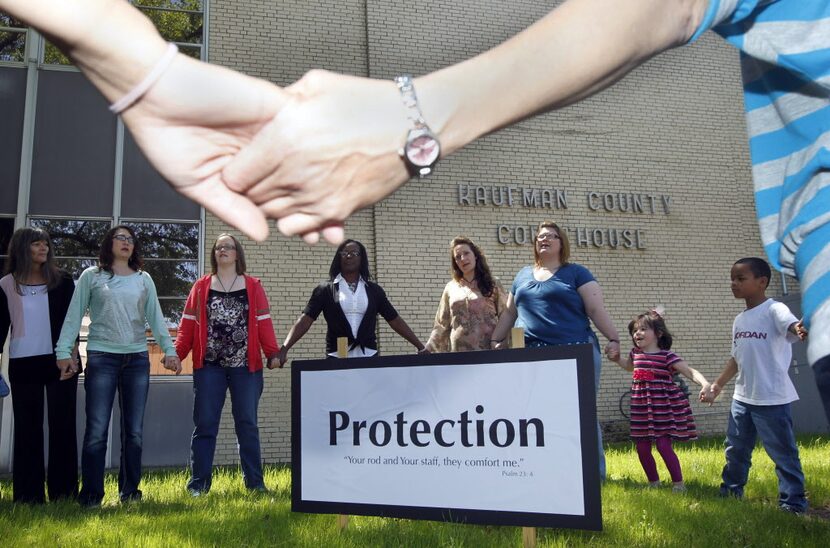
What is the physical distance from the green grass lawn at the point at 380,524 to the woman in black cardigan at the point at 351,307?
4.15 feet

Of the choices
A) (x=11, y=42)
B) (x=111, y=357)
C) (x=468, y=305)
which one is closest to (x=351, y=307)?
(x=468, y=305)

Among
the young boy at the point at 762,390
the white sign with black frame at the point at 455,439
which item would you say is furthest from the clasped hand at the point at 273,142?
the young boy at the point at 762,390

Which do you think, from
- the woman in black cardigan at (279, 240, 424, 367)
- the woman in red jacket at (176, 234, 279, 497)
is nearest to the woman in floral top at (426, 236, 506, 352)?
the woman in black cardigan at (279, 240, 424, 367)

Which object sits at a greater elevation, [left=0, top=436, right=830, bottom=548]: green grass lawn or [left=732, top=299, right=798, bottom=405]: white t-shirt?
[left=732, top=299, right=798, bottom=405]: white t-shirt

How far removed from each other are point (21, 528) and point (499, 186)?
898 cm

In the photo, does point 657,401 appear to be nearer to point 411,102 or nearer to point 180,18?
point 411,102

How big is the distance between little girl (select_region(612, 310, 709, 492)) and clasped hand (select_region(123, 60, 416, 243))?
4.49m

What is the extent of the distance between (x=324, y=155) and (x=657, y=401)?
16.5 ft

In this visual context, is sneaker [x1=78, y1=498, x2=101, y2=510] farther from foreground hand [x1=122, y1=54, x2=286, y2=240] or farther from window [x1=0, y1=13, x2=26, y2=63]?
window [x1=0, y1=13, x2=26, y2=63]

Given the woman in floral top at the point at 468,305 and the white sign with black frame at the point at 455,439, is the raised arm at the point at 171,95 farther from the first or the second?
the woman in floral top at the point at 468,305

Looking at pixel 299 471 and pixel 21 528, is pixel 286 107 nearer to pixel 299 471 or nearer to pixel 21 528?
pixel 299 471

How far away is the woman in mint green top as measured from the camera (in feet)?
16.4

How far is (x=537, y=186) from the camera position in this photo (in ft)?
39.2

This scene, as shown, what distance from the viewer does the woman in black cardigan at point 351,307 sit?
575cm
